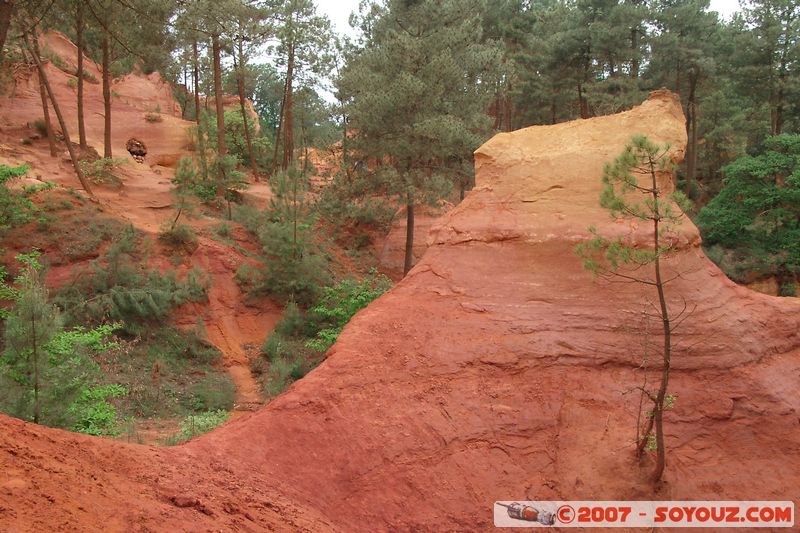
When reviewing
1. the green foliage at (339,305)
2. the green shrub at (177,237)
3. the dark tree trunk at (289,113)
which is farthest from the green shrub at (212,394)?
the dark tree trunk at (289,113)

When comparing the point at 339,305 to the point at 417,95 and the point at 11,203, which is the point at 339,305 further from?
the point at 11,203

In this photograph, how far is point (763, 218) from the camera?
886 inches

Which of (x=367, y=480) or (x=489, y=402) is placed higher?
(x=489, y=402)

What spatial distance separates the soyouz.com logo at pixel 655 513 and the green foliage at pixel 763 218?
52.9 ft

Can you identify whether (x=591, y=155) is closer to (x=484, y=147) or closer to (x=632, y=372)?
(x=484, y=147)

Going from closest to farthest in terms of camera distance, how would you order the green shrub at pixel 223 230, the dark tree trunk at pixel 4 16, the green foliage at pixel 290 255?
the dark tree trunk at pixel 4 16 → the green foliage at pixel 290 255 → the green shrub at pixel 223 230

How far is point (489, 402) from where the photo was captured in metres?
8.63

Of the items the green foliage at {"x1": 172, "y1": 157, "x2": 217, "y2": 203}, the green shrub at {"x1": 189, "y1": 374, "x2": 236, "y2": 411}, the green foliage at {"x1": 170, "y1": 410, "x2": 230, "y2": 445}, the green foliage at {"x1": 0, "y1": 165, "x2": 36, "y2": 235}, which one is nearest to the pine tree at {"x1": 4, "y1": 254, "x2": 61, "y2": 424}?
the green foliage at {"x1": 170, "y1": 410, "x2": 230, "y2": 445}

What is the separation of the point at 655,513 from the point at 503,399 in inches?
92.9

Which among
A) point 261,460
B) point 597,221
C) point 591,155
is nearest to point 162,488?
point 261,460

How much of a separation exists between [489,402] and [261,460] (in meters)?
3.30

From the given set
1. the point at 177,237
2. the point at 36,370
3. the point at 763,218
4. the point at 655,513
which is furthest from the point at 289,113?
the point at 655,513

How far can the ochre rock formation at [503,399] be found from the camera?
6402mm

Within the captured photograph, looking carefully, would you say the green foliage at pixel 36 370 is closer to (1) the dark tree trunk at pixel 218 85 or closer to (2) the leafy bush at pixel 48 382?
(2) the leafy bush at pixel 48 382
